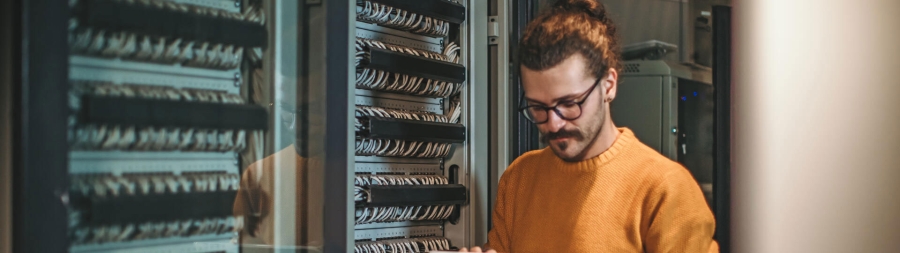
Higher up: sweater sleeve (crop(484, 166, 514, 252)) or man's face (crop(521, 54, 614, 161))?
man's face (crop(521, 54, 614, 161))

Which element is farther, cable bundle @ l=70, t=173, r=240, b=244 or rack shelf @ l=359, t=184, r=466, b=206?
rack shelf @ l=359, t=184, r=466, b=206

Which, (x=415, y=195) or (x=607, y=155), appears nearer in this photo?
(x=607, y=155)

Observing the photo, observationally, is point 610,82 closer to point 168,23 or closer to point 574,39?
point 574,39

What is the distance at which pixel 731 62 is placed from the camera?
1.94 m

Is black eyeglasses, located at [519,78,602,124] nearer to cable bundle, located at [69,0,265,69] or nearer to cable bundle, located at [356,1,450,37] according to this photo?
cable bundle, located at [356,1,450,37]

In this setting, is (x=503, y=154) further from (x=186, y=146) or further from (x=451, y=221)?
(x=186, y=146)

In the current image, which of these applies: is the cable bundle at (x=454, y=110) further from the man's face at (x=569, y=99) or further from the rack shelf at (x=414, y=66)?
the man's face at (x=569, y=99)

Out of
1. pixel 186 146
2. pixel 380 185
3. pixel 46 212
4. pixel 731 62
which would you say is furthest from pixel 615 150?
pixel 46 212

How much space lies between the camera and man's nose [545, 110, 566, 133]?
2016 millimetres

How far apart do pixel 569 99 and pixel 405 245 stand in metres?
0.81

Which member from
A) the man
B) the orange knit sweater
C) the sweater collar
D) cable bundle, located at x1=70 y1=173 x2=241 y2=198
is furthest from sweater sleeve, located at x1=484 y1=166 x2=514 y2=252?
cable bundle, located at x1=70 y1=173 x2=241 y2=198

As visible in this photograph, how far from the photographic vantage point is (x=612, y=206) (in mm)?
2033

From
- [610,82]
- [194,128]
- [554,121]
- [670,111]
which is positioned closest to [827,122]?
[610,82]

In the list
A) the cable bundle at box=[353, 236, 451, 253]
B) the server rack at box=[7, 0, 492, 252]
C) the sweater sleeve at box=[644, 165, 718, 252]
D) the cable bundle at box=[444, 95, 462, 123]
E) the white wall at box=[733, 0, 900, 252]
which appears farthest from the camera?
the cable bundle at box=[444, 95, 462, 123]
